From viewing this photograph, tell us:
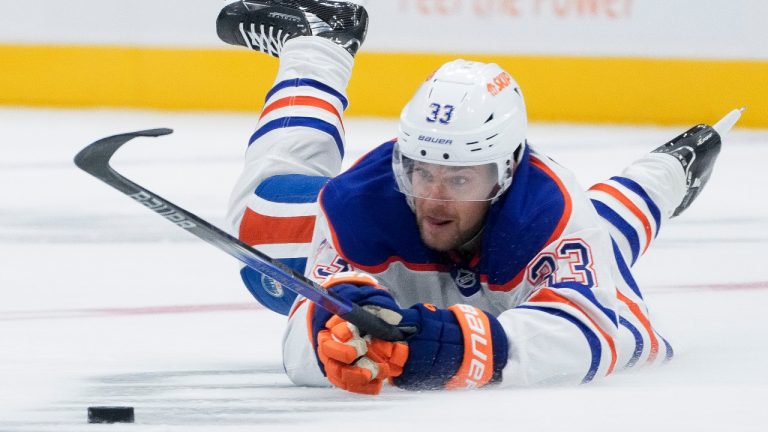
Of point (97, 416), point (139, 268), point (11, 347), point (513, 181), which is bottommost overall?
point (139, 268)

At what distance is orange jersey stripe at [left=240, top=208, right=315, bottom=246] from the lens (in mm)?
2980

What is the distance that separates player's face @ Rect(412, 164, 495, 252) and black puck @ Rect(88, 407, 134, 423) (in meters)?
0.58

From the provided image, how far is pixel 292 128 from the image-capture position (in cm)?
319

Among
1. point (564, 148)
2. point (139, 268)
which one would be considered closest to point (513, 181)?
point (139, 268)

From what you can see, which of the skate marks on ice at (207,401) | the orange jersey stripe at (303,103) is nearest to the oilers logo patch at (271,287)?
the skate marks on ice at (207,401)

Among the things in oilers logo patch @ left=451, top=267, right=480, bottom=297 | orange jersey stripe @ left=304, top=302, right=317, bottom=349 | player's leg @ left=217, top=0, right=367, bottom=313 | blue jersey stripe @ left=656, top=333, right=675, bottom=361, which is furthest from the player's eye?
player's leg @ left=217, top=0, right=367, bottom=313

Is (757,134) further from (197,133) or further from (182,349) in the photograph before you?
(182,349)

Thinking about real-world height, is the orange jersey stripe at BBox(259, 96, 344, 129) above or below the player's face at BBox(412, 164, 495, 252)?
below

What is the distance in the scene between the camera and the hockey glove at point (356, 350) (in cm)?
212

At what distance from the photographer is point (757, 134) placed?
632 cm

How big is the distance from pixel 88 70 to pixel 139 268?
342cm

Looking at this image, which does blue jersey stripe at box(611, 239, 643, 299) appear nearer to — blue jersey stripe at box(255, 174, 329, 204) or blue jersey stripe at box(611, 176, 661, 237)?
blue jersey stripe at box(611, 176, 661, 237)

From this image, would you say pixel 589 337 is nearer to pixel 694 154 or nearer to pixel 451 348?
pixel 451 348

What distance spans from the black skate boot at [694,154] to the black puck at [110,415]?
1.70 metres
